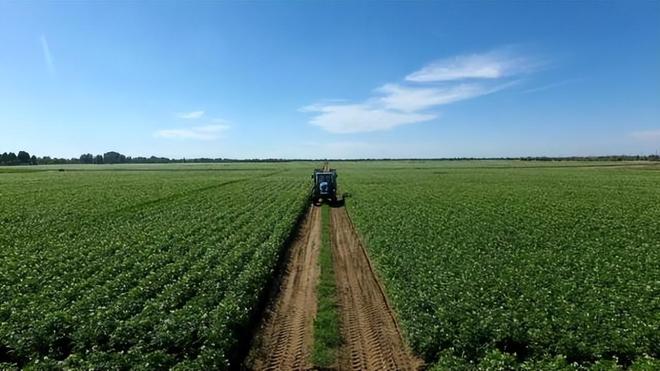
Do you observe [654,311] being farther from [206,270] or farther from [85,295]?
[85,295]

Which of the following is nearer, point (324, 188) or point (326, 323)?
point (326, 323)

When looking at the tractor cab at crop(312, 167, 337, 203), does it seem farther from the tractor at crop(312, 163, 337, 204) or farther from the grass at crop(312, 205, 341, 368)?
the grass at crop(312, 205, 341, 368)

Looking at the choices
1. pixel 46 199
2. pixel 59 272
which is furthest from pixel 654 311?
pixel 46 199

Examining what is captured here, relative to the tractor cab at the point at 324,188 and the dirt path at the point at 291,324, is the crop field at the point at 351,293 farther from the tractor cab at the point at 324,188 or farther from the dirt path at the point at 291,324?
the tractor cab at the point at 324,188

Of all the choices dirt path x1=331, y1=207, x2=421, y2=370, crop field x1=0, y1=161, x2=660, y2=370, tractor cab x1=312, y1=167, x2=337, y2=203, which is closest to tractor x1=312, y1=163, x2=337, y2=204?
tractor cab x1=312, y1=167, x2=337, y2=203

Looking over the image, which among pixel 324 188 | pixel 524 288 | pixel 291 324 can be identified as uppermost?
pixel 324 188

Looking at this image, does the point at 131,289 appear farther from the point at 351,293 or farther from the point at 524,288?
the point at 524,288

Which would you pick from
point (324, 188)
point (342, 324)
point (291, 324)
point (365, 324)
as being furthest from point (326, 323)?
point (324, 188)
